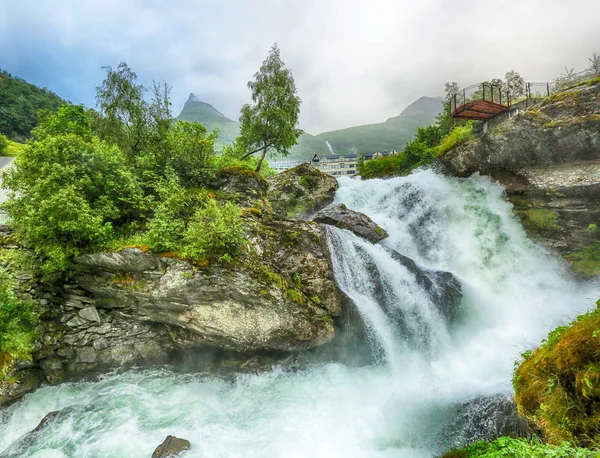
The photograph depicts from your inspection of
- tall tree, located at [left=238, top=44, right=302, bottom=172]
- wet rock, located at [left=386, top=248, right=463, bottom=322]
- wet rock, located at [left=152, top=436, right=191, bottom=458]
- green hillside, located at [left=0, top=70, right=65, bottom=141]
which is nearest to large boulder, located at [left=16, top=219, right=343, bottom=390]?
wet rock, located at [left=152, top=436, right=191, bottom=458]

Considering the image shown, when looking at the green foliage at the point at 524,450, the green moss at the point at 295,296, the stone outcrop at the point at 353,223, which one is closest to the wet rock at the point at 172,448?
the green moss at the point at 295,296

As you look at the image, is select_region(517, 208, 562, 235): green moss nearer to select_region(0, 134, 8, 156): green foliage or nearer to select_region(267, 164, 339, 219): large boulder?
select_region(267, 164, 339, 219): large boulder

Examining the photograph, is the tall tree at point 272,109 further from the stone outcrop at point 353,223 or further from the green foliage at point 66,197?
Answer: the green foliage at point 66,197

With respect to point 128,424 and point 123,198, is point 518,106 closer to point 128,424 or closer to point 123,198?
point 123,198

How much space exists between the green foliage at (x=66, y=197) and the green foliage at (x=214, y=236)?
3.14 metres

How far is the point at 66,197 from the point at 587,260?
2485 centimetres

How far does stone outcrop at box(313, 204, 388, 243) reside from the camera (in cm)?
1763

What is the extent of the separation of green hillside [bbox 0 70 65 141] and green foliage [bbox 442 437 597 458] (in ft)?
300

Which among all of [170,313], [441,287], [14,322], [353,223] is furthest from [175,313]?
[441,287]

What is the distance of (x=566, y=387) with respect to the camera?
4.77 m

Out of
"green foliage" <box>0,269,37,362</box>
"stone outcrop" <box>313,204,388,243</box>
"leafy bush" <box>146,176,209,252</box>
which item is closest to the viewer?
"green foliage" <box>0,269,37,362</box>

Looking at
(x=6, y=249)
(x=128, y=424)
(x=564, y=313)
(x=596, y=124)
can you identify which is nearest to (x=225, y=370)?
(x=128, y=424)

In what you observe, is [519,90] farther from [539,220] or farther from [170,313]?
[170,313]

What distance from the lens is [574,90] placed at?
1620 cm
